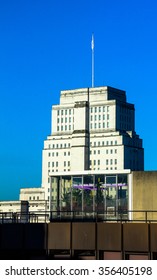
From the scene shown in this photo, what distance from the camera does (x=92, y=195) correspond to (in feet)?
129

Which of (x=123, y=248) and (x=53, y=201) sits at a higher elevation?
(x=53, y=201)

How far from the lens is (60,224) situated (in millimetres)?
27562

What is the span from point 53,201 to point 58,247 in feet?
42.6

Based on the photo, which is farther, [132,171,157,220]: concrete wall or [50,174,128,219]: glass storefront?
[50,174,128,219]: glass storefront

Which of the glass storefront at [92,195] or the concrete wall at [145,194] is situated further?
the glass storefront at [92,195]

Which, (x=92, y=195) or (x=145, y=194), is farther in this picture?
(x=92, y=195)

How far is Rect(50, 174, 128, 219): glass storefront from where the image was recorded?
38.0m

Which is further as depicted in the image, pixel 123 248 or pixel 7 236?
pixel 7 236

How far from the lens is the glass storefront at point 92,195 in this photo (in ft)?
125
